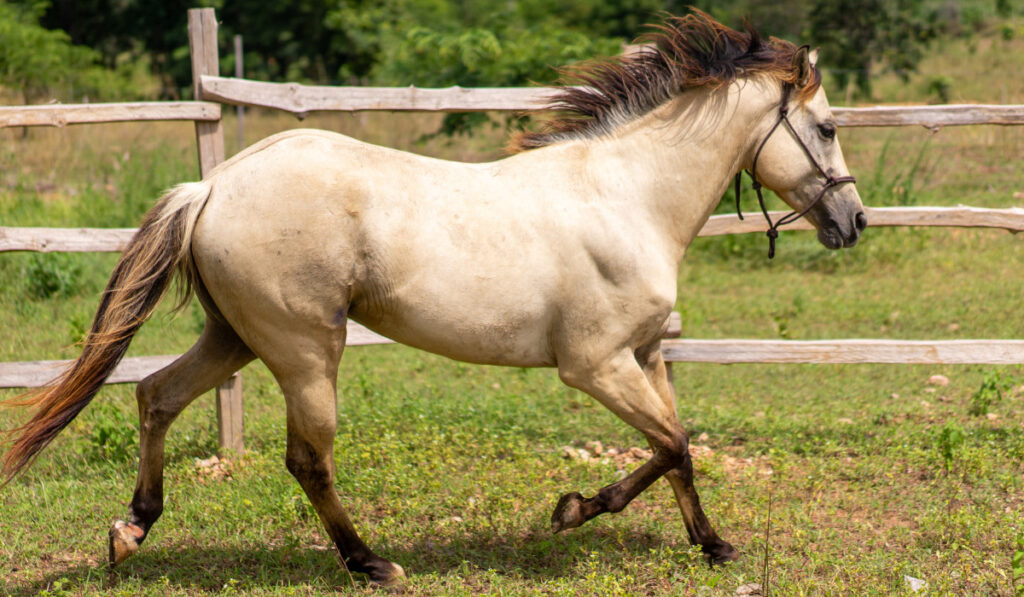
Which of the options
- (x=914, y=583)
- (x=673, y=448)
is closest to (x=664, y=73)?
(x=673, y=448)

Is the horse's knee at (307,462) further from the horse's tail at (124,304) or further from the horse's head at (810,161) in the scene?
the horse's head at (810,161)

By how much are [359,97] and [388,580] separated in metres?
2.61

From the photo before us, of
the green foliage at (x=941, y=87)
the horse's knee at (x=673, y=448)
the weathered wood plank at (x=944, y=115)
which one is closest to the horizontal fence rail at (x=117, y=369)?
the horse's knee at (x=673, y=448)

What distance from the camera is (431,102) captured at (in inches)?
202

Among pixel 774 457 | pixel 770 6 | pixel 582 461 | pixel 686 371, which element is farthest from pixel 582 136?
pixel 770 6

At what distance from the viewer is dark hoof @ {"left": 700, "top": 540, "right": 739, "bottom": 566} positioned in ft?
12.9

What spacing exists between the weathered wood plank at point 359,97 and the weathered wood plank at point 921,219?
1.25m

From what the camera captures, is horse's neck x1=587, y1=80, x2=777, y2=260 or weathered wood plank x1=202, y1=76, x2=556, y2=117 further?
weathered wood plank x1=202, y1=76, x2=556, y2=117

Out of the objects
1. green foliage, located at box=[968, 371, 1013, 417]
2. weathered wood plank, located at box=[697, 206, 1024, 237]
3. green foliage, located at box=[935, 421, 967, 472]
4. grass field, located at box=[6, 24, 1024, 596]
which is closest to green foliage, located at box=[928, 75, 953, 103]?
grass field, located at box=[6, 24, 1024, 596]

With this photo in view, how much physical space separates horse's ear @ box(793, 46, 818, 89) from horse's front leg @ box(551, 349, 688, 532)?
1.27 m

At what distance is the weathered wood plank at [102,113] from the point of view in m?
4.68

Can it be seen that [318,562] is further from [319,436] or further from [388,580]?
[319,436]

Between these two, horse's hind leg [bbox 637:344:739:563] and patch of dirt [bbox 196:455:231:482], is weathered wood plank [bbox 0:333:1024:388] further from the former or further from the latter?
horse's hind leg [bbox 637:344:739:563]

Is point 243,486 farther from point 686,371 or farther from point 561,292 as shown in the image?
point 686,371
